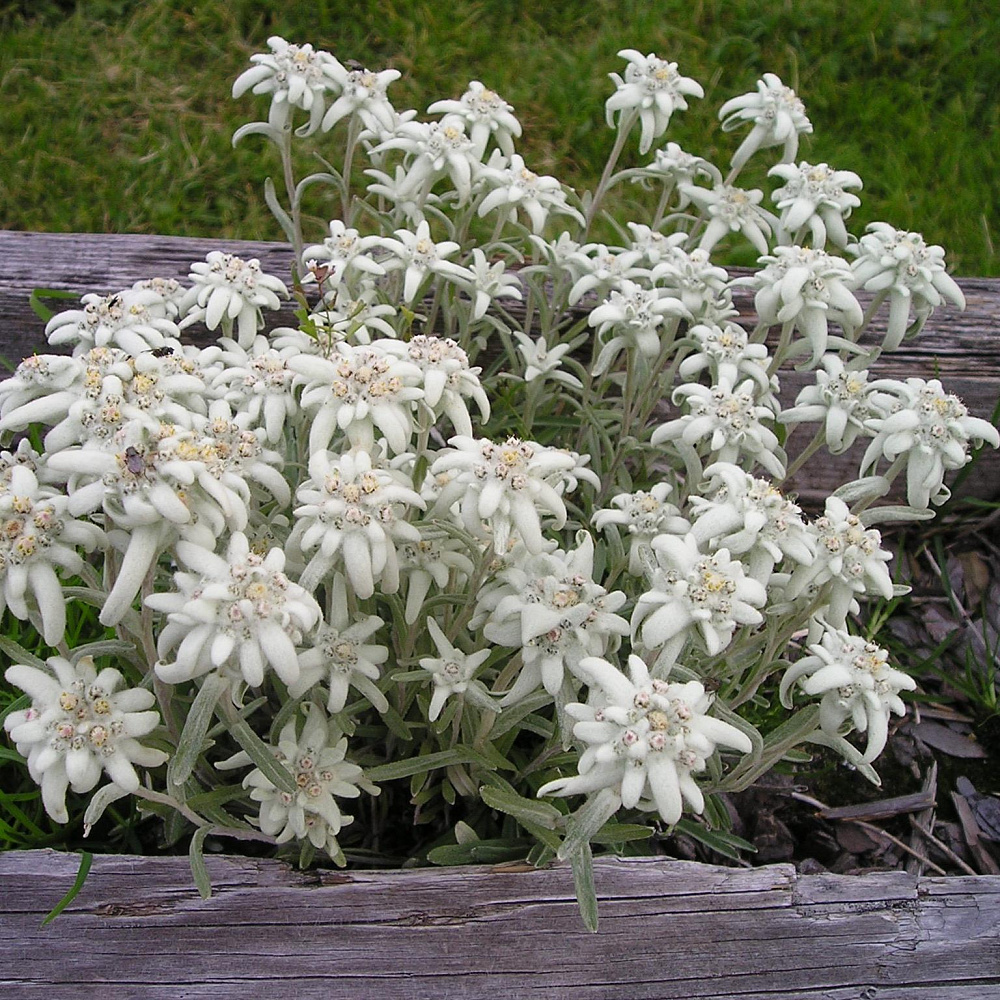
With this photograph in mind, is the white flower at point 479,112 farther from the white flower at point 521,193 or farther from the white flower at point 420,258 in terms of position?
the white flower at point 420,258

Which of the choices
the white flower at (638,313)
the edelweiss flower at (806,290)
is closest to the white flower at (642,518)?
the white flower at (638,313)

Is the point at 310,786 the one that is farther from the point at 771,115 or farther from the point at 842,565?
the point at 771,115

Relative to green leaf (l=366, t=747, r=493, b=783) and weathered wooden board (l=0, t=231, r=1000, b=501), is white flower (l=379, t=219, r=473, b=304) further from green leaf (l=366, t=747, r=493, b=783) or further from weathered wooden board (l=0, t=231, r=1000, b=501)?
green leaf (l=366, t=747, r=493, b=783)

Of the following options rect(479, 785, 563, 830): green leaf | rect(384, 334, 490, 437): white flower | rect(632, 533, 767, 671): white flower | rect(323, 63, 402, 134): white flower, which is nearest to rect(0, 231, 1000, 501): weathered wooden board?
rect(323, 63, 402, 134): white flower

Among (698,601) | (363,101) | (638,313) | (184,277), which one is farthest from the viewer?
(184,277)

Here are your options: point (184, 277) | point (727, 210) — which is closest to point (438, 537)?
point (727, 210)
